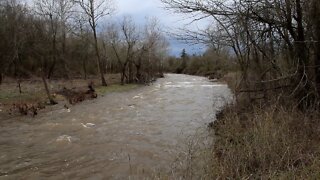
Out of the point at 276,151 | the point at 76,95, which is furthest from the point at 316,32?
the point at 76,95

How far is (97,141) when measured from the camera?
1403 centimetres

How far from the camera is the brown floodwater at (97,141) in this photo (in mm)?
10305

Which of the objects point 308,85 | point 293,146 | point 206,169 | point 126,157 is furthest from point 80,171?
point 308,85

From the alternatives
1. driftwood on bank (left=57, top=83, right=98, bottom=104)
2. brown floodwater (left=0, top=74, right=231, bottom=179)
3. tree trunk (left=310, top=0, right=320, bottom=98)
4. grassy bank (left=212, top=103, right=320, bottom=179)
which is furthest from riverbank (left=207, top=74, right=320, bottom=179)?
driftwood on bank (left=57, top=83, right=98, bottom=104)

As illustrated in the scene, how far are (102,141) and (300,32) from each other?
7484 millimetres

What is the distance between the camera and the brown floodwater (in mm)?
10305

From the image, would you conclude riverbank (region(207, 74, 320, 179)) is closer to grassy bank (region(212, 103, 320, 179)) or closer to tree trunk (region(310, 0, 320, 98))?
grassy bank (region(212, 103, 320, 179))

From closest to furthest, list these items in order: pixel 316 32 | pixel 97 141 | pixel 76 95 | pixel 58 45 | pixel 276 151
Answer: pixel 276 151, pixel 316 32, pixel 97 141, pixel 76 95, pixel 58 45

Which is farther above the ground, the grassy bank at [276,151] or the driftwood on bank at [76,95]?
the grassy bank at [276,151]

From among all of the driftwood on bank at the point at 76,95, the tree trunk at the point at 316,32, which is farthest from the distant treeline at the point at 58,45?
the tree trunk at the point at 316,32

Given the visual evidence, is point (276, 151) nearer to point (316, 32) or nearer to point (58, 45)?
point (316, 32)

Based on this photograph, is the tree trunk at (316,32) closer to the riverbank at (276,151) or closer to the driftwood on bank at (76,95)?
the riverbank at (276,151)

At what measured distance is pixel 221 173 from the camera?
7.09 metres

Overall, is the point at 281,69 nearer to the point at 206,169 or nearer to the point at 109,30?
the point at 206,169
